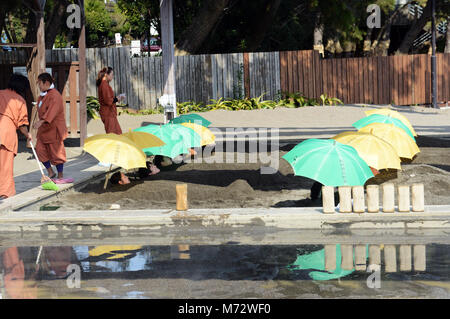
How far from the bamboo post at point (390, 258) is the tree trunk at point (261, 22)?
23584 millimetres

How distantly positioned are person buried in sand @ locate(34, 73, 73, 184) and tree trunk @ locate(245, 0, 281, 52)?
19.5m

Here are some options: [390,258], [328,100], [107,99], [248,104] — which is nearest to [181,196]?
[390,258]

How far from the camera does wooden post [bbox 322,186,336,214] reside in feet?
30.0

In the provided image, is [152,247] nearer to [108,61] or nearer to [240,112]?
[240,112]

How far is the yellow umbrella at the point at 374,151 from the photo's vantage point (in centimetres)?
1101

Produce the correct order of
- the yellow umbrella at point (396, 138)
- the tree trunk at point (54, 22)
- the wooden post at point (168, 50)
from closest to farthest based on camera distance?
the yellow umbrella at point (396, 138) → the wooden post at point (168, 50) → the tree trunk at point (54, 22)

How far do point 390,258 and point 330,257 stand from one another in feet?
1.92

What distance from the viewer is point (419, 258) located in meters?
7.60

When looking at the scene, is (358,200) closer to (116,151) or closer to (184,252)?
(184,252)

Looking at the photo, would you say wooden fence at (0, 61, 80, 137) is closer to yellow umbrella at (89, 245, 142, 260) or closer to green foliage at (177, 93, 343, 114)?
green foliage at (177, 93, 343, 114)

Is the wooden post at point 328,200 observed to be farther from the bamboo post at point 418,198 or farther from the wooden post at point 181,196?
the wooden post at point 181,196

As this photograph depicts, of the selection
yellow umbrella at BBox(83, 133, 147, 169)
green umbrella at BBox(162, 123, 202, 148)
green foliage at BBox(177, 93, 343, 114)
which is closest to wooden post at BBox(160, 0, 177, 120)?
green umbrella at BBox(162, 123, 202, 148)

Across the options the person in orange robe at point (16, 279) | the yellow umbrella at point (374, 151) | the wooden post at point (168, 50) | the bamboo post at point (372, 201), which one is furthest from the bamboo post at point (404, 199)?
the wooden post at point (168, 50)
